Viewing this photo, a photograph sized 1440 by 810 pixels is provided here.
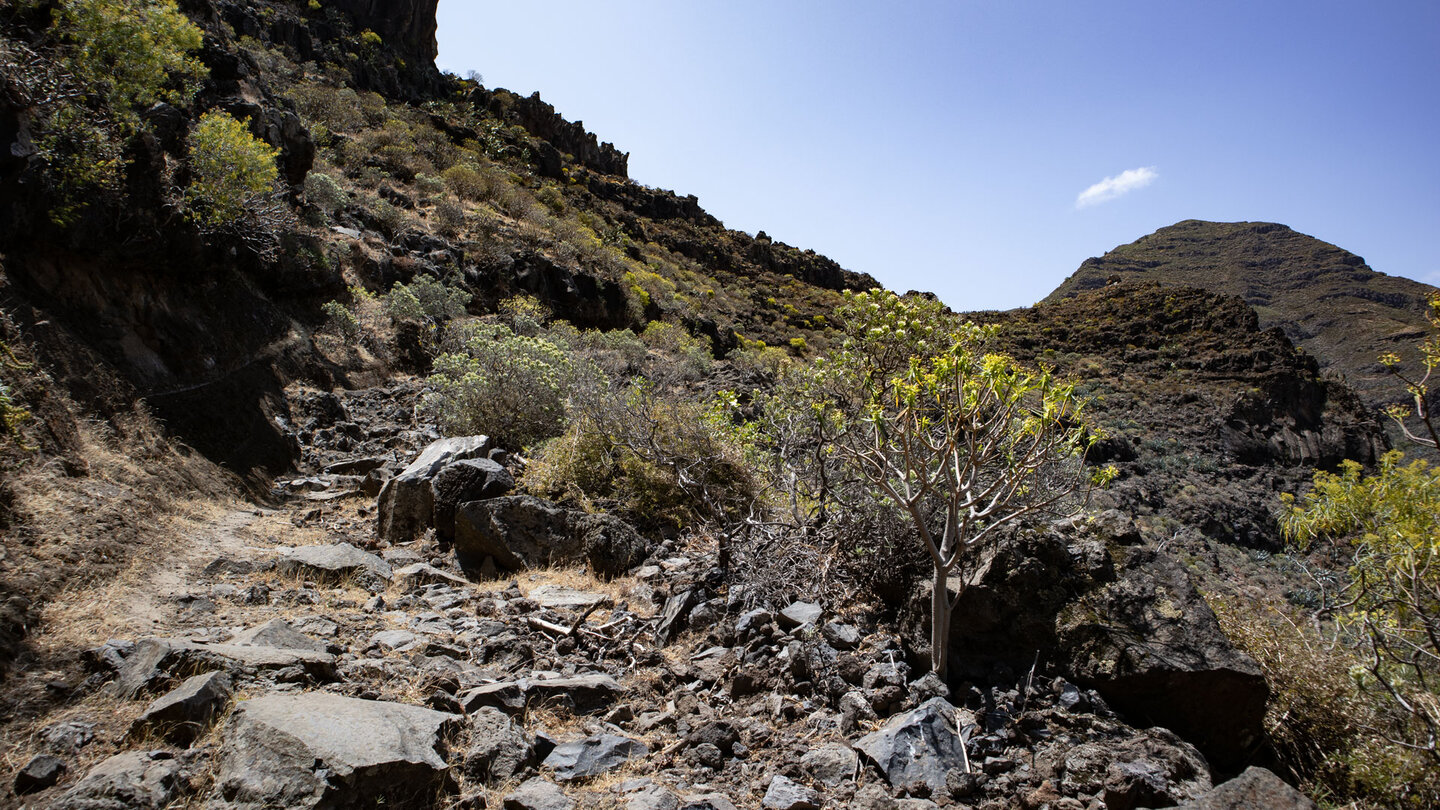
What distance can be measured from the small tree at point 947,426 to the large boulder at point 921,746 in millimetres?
429

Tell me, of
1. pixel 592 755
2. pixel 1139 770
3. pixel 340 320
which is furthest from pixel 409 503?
pixel 340 320

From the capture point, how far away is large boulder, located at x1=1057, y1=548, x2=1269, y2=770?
2.96m

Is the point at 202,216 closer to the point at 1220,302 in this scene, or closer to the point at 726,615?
the point at 726,615

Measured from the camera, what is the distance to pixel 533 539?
5.87m

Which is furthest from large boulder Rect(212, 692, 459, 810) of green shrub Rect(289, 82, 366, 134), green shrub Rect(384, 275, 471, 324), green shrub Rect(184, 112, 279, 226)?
green shrub Rect(289, 82, 366, 134)

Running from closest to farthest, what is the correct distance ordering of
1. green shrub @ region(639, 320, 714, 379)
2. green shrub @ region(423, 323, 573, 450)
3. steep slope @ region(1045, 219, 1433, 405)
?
green shrub @ region(423, 323, 573, 450)
green shrub @ region(639, 320, 714, 379)
steep slope @ region(1045, 219, 1433, 405)

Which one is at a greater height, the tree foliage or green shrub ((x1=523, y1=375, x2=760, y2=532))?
the tree foliage

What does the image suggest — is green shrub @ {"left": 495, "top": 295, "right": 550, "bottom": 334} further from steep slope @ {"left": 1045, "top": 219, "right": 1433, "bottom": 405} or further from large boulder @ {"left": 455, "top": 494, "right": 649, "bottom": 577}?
steep slope @ {"left": 1045, "top": 219, "right": 1433, "bottom": 405}

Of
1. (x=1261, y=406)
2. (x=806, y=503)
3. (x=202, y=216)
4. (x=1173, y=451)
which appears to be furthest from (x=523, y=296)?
(x=1261, y=406)

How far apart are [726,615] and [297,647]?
8.80 ft

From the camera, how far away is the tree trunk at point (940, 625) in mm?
3412

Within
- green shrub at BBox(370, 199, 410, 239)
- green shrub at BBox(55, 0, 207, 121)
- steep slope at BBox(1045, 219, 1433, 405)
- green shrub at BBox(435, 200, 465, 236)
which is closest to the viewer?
green shrub at BBox(55, 0, 207, 121)

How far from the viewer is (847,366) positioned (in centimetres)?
533

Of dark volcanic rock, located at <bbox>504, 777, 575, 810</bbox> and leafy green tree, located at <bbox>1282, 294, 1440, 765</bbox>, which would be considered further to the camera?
leafy green tree, located at <bbox>1282, 294, 1440, 765</bbox>
